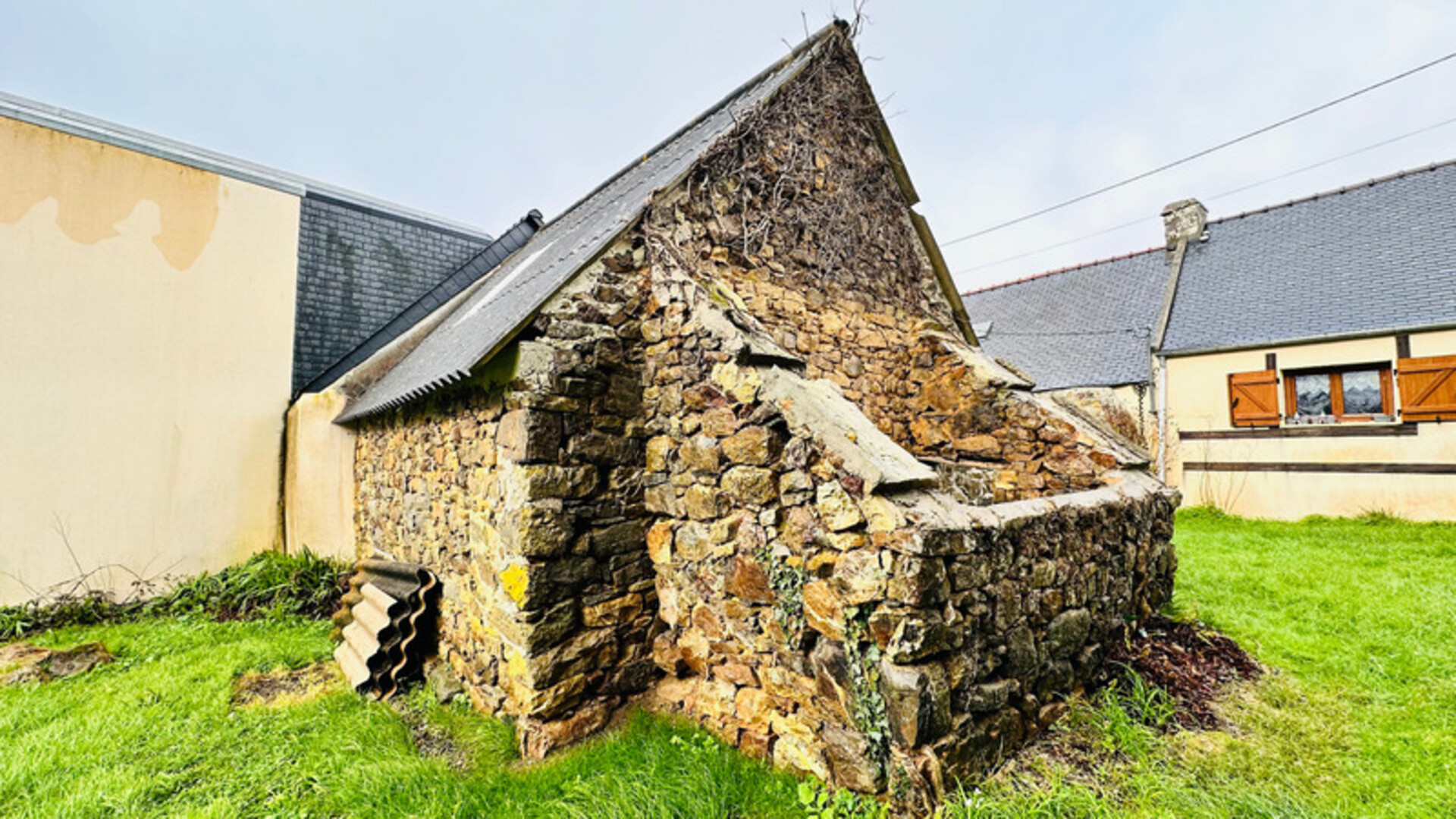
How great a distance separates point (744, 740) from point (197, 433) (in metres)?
7.02

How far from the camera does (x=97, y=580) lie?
5688 mm

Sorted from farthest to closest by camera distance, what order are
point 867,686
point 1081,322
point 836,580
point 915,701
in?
point 1081,322 < point 836,580 < point 867,686 < point 915,701

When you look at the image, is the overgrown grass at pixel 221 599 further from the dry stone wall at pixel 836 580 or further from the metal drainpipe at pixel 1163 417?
the metal drainpipe at pixel 1163 417

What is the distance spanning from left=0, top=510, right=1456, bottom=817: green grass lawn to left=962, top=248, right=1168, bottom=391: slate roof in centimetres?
806

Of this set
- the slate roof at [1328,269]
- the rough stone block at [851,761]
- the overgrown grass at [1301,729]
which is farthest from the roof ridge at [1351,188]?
the rough stone block at [851,761]

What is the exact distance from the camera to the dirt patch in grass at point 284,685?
4.04 metres

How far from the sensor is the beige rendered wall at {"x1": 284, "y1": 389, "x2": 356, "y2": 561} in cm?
655

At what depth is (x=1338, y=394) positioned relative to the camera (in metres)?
9.38

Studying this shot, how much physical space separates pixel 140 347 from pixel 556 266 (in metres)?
5.48

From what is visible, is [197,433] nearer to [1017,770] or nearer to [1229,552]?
[1017,770]

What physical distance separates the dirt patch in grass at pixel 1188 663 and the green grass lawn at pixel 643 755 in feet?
0.41

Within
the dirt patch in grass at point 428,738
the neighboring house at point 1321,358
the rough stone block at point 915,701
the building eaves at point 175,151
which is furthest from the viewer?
the neighboring house at point 1321,358

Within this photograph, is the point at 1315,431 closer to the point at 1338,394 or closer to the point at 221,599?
the point at 1338,394

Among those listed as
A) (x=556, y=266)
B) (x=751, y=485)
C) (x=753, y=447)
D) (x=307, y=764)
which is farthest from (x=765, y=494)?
(x=307, y=764)
